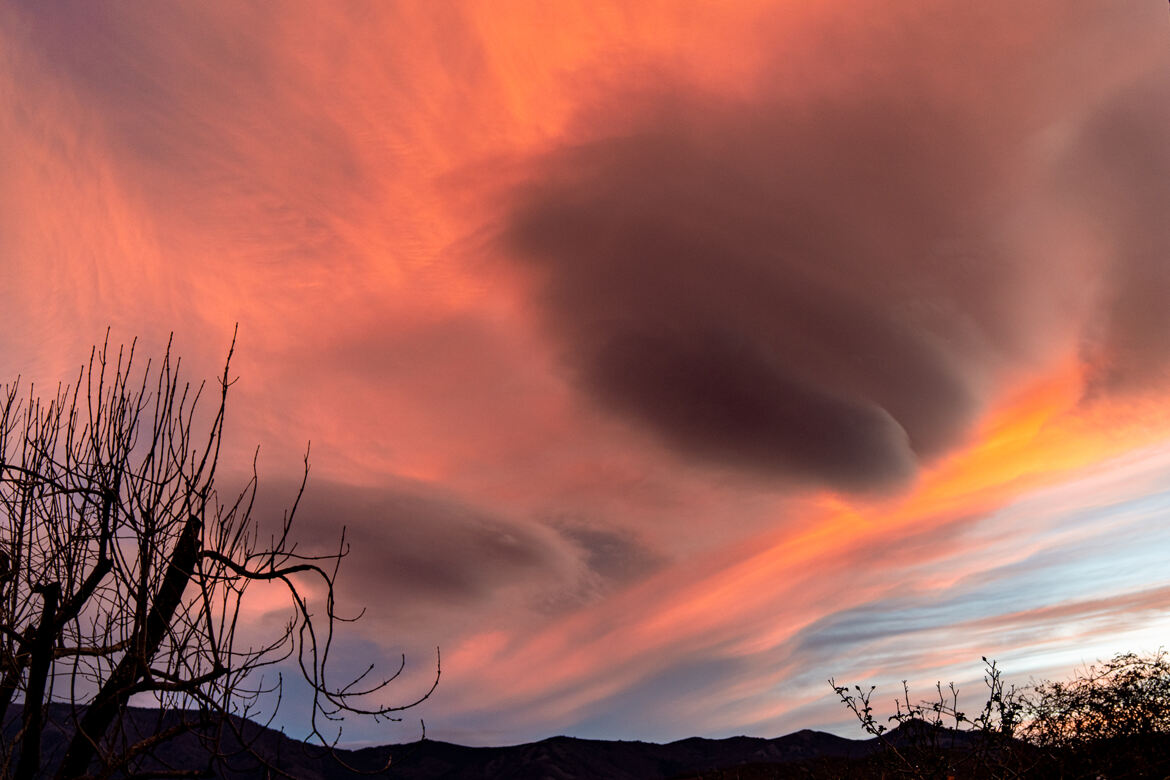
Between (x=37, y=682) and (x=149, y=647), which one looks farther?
(x=149, y=647)

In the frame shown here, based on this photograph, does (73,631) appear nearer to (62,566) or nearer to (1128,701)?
(62,566)

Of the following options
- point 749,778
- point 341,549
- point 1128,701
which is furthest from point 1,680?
point 749,778

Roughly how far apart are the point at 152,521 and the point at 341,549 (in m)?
2.31

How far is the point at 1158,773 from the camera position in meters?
20.1

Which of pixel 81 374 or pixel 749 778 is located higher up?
pixel 81 374

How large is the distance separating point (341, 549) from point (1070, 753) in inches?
858

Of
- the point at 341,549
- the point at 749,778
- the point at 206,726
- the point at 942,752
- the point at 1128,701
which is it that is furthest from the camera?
the point at 749,778

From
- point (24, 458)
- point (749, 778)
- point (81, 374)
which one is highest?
point (81, 374)

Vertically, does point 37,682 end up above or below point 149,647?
below

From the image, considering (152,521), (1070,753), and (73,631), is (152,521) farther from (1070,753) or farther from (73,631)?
(1070,753)

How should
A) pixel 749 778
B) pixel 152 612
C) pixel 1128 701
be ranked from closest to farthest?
1. pixel 152 612
2. pixel 1128 701
3. pixel 749 778

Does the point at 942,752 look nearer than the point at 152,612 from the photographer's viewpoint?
No

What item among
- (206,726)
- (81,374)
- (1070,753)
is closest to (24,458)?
(81,374)

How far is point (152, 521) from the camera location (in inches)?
273
